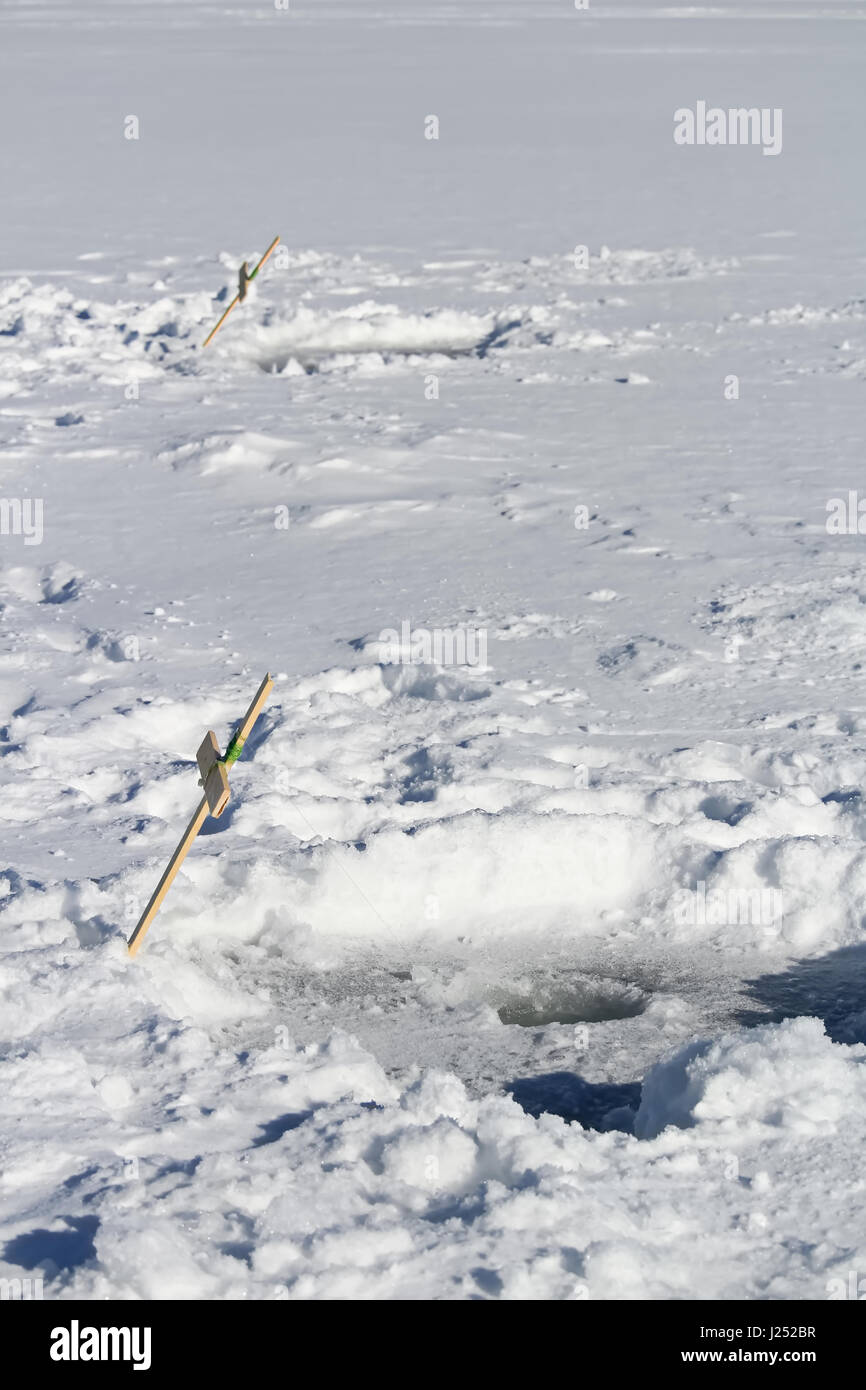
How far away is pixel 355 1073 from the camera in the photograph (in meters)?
4.19

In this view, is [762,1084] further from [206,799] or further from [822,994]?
[206,799]

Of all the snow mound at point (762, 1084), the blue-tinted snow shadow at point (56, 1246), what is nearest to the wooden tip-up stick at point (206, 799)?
the blue-tinted snow shadow at point (56, 1246)

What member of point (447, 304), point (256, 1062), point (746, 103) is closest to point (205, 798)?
point (256, 1062)

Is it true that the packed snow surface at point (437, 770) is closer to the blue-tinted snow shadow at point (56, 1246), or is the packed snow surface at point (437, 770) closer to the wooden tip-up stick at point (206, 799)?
the blue-tinted snow shadow at point (56, 1246)

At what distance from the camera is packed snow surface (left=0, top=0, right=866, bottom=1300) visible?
3.67 meters

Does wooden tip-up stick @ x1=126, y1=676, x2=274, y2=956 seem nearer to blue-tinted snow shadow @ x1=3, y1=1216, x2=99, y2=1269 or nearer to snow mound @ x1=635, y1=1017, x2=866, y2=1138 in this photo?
blue-tinted snow shadow @ x1=3, y1=1216, x2=99, y2=1269

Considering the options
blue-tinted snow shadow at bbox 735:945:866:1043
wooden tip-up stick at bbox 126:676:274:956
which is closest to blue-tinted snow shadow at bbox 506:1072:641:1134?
blue-tinted snow shadow at bbox 735:945:866:1043

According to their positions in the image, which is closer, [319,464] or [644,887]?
[644,887]

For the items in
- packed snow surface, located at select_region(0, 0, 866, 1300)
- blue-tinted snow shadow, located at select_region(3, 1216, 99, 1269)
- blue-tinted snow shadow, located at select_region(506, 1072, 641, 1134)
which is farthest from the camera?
blue-tinted snow shadow, located at select_region(506, 1072, 641, 1134)

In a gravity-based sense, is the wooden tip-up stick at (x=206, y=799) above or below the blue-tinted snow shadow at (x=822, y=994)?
above

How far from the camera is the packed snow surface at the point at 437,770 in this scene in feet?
12.0

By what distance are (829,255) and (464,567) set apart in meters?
8.94
